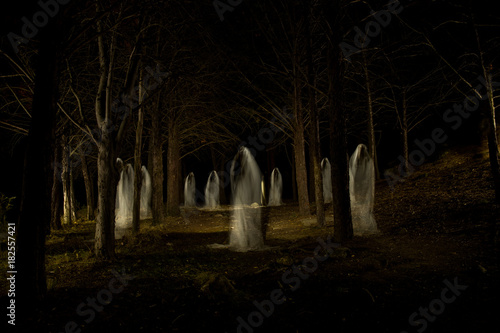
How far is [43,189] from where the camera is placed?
17.0ft

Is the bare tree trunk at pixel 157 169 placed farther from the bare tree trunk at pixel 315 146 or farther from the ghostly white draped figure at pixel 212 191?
the ghostly white draped figure at pixel 212 191

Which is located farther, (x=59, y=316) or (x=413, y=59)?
(x=413, y=59)

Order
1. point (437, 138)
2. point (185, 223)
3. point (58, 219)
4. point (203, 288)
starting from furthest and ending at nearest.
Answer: point (437, 138), point (185, 223), point (58, 219), point (203, 288)

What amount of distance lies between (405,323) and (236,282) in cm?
313

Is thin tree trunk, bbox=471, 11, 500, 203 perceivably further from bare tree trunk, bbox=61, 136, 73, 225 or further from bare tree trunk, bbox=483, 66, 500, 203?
bare tree trunk, bbox=61, 136, 73, 225

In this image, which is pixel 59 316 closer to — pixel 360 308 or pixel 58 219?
pixel 360 308

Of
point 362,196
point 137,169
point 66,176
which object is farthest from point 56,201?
point 362,196

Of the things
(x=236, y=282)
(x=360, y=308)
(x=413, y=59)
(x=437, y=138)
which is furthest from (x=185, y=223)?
(x=437, y=138)

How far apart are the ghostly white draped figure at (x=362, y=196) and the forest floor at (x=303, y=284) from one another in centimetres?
80

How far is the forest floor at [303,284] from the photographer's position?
4590 mm

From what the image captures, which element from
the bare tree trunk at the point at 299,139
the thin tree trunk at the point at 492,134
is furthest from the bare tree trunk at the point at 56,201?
the thin tree trunk at the point at 492,134

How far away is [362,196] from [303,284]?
573 inches

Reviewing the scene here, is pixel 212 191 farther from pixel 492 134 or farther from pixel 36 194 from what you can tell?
pixel 36 194

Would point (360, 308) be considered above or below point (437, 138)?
below
